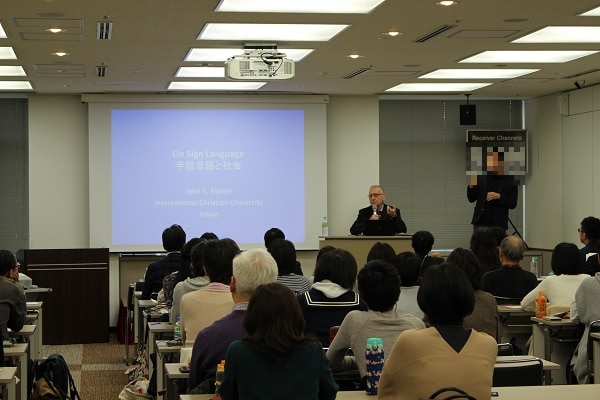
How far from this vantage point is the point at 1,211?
13.8m

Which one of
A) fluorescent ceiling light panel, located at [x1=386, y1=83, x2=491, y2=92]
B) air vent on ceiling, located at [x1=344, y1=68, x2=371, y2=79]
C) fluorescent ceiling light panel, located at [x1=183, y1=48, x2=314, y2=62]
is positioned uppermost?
fluorescent ceiling light panel, located at [x1=183, y1=48, x2=314, y2=62]

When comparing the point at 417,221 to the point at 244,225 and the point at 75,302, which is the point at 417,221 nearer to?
the point at 244,225

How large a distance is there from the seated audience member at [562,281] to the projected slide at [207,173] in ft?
21.8

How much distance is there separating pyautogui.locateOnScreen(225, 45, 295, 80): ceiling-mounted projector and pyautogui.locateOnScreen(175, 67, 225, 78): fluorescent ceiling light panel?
2.14m

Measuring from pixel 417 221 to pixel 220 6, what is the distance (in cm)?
808

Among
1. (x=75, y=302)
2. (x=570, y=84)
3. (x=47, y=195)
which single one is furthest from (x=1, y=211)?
(x=570, y=84)

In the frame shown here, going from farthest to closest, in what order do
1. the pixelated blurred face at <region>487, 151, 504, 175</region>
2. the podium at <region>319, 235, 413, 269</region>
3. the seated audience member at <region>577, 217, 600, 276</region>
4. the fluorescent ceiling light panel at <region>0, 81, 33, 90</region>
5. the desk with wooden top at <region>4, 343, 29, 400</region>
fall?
the pixelated blurred face at <region>487, 151, 504, 175</region> < the fluorescent ceiling light panel at <region>0, 81, 33, 90</region> < the podium at <region>319, 235, 413, 269</region> < the seated audience member at <region>577, 217, 600, 276</region> < the desk with wooden top at <region>4, 343, 29, 400</region>

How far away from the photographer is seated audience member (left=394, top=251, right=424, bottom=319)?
6.33m

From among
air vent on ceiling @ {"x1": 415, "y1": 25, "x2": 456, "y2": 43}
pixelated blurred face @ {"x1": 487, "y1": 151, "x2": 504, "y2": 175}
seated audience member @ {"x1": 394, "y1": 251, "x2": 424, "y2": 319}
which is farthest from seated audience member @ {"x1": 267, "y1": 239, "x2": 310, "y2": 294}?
pixelated blurred face @ {"x1": 487, "y1": 151, "x2": 504, "y2": 175}

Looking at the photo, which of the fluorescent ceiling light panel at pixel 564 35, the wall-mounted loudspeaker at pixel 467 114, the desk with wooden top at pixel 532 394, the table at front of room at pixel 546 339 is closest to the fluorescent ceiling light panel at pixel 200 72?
the fluorescent ceiling light panel at pixel 564 35

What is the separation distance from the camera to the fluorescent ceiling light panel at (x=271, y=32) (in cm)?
888

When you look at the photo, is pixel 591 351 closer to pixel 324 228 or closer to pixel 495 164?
pixel 324 228

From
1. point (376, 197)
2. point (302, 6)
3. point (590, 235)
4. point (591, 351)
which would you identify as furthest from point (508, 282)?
point (376, 197)

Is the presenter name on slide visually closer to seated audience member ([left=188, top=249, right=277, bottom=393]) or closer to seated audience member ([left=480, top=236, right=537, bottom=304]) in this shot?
seated audience member ([left=480, top=236, right=537, bottom=304])
